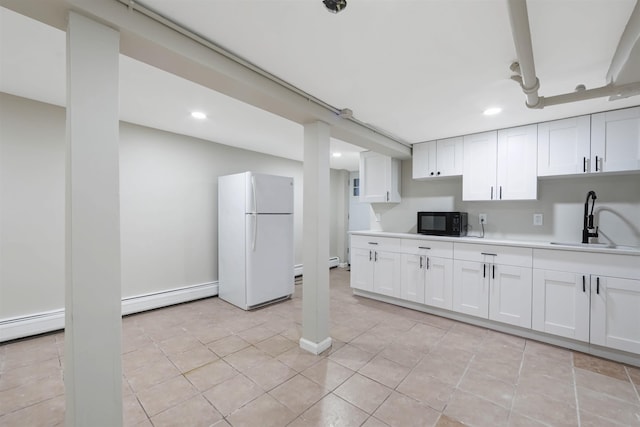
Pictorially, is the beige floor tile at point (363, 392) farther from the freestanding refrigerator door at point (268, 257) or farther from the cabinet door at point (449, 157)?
the cabinet door at point (449, 157)

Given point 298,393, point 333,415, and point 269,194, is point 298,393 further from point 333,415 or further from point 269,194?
point 269,194

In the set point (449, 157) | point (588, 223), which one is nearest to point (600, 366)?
point (588, 223)

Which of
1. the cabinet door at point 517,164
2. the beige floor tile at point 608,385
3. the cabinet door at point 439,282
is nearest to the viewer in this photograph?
the beige floor tile at point 608,385

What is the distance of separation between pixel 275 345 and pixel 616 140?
3770 mm

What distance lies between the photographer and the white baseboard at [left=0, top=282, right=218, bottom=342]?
258 cm

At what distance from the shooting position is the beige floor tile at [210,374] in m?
2.05

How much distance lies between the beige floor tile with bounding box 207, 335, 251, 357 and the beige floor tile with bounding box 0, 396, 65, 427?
105cm

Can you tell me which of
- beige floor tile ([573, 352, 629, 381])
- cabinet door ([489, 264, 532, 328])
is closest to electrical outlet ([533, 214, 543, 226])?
cabinet door ([489, 264, 532, 328])

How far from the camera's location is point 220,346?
8.58ft

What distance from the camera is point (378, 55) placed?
1745 mm

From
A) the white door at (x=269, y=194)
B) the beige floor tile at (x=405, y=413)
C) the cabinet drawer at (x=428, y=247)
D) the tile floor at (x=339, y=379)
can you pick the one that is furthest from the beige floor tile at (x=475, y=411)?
the white door at (x=269, y=194)

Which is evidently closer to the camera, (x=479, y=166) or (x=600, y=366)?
(x=600, y=366)

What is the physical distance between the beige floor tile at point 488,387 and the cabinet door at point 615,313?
116 cm

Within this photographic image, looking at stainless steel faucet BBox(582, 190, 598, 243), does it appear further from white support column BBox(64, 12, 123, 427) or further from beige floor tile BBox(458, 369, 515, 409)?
white support column BBox(64, 12, 123, 427)
